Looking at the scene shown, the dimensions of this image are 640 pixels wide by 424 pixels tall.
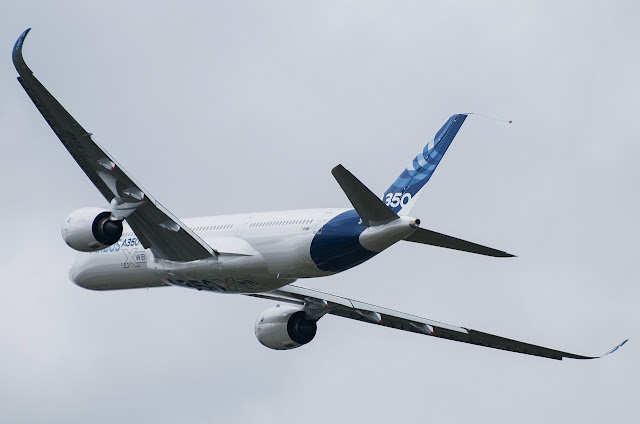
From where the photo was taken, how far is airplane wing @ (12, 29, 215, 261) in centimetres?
4297

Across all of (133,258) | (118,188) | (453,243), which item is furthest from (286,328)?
(453,243)

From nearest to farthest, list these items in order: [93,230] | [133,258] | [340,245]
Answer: [340,245] < [93,230] < [133,258]

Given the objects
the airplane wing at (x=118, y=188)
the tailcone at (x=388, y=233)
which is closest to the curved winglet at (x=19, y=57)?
the airplane wing at (x=118, y=188)

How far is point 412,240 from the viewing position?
143 feet

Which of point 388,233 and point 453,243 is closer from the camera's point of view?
point 388,233

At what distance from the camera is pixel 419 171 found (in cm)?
4509

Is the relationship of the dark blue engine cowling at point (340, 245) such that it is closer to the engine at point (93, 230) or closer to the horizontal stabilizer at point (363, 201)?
the horizontal stabilizer at point (363, 201)

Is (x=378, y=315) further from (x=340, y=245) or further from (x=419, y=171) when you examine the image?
(x=340, y=245)

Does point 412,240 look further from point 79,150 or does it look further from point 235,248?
point 79,150

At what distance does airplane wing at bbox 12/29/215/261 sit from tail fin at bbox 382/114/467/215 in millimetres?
6748

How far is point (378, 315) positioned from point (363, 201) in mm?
12074

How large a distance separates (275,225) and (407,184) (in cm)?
472

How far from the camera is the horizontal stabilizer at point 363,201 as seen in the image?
39.6 metres

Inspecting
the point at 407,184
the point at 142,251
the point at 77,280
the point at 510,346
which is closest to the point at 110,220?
the point at 142,251
